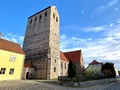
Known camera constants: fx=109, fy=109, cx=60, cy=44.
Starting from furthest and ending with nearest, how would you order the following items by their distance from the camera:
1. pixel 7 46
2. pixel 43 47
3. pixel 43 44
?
pixel 43 44 < pixel 43 47 < pixel 7 46

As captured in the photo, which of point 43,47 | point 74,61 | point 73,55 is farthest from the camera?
point 73,55

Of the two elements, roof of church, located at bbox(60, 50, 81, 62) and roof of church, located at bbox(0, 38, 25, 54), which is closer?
roof of church, located at bbox(0, 38, 25, 54)

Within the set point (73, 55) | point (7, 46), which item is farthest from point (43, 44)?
point (73, 55)

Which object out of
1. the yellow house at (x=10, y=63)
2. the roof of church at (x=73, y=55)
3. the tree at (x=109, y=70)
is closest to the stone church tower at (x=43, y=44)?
the yellow house at (x=10, y=63)

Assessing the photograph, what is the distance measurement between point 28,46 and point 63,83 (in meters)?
21.6

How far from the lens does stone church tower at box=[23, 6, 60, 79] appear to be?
30.5 metres

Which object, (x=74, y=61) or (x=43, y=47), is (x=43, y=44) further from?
(x=74, y=61)

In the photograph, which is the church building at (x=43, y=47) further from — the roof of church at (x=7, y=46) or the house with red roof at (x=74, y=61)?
the roof of church at (x=7, y=46)

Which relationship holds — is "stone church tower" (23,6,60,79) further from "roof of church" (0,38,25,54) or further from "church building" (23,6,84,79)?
"roof of church" (0,38,25,54)

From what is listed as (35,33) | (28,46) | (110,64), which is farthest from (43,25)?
(110,64)

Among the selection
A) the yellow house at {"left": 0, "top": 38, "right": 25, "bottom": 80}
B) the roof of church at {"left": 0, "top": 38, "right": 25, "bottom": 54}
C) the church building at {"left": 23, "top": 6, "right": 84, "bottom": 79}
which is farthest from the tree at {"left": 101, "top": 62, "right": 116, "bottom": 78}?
the roof of church at {"left": 0, "top": 38, "right": 25, "bottom": 54}

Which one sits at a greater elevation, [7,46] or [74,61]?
[7,46]

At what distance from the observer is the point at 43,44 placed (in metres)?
33.0

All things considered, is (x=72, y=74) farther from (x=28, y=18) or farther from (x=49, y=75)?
(x=28, y=18)
